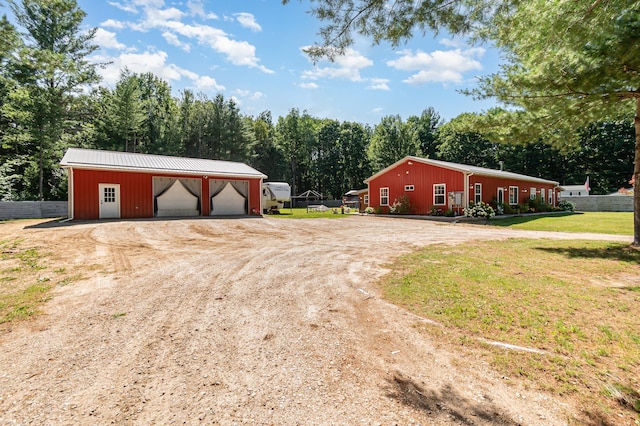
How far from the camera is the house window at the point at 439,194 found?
64.7 feet

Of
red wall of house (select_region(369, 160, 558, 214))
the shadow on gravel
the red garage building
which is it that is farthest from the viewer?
red wall of house (select_region(369, 160, 558, 214))

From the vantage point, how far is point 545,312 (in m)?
3.86

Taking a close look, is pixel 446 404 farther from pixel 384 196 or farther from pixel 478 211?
pixel 384 196

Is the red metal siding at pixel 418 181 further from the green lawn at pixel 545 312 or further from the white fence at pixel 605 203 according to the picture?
the white fence at pixel 605 203

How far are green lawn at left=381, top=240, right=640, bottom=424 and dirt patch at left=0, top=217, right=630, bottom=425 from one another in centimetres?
34

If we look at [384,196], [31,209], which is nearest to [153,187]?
[31,209]

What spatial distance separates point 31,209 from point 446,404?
23.5 m

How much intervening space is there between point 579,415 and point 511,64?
962cm

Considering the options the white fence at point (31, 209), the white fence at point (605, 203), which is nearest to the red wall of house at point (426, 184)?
the white fence at point (605, 203)

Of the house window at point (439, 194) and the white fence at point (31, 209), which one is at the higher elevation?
the house window at point (439, 194)

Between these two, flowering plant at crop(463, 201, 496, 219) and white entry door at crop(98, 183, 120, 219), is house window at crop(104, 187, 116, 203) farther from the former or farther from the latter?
flowering plant at crop(463, 201, 496, 219)

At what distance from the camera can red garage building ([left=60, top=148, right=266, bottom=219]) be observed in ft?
51.2

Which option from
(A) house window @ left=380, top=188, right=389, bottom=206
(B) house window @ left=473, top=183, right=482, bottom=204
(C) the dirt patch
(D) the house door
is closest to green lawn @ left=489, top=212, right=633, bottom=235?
(B) house window @ left=473, top=183, right=482, bottom=204

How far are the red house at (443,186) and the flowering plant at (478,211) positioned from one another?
1.34ft
